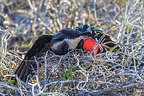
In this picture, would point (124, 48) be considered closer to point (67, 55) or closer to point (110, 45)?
point (110, 45)

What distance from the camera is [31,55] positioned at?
2.18m

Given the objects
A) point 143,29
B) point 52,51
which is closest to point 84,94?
point 52,51

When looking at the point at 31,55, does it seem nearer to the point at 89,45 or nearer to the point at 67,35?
the point at 67,35

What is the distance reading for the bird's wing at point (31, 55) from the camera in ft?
7.03

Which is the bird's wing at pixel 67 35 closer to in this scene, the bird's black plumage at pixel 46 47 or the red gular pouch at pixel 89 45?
the bird's black plumage at pixel 46 47

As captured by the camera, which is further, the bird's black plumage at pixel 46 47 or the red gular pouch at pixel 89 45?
the red gular pouch at pixel 89 45

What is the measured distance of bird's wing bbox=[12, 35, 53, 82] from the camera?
2.14m

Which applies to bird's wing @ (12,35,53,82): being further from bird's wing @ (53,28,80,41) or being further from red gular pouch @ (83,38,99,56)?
red gular pouch @ (83,38,99,56)

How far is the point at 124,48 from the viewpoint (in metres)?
2.25

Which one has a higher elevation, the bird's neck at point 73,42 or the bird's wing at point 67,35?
the bird's wing at point 67,35

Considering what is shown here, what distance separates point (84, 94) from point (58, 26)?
1.56 metres

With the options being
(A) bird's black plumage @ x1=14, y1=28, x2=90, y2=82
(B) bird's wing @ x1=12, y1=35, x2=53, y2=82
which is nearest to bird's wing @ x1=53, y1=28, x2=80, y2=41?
(A) bird's black plumage @ x1=14, y1=28, x2=90, y2=82

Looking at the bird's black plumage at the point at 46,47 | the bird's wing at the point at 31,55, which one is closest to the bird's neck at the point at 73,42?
the bird's black plumage at the point at 46,47

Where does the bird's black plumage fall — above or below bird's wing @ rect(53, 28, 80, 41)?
below
